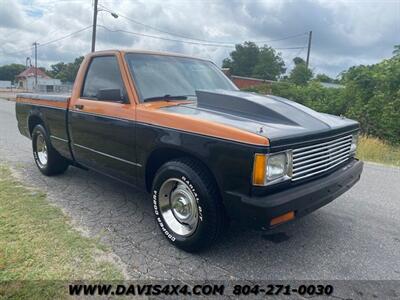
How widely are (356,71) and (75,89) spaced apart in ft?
36.8

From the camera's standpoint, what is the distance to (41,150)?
5.61 metres

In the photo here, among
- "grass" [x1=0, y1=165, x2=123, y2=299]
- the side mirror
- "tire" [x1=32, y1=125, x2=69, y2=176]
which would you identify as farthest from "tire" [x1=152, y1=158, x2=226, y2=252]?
"tire" [x1=32, y1=125, x2=69, y2=176]

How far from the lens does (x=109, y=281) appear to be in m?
2.74

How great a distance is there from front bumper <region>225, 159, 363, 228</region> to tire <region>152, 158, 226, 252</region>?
0.66ft

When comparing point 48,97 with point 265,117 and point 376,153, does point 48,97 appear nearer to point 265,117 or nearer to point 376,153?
point 265,117

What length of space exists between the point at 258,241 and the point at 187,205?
85 centimetres

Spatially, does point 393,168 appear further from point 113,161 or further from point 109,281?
point 109,281

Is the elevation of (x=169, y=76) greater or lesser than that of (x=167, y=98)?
greater

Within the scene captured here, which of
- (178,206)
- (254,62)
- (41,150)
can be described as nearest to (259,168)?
(178,206)

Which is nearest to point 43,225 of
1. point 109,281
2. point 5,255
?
point 5,255

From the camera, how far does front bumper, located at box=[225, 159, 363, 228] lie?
260 cm

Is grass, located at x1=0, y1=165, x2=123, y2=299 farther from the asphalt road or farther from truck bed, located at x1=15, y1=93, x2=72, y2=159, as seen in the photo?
truck bed, located at x1=15, y1=93, x2=72, y2=159

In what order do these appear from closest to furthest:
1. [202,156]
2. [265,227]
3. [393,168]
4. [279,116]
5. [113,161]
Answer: [265,227] < [202,156] < [279,116] < [113,161] < [393,168]

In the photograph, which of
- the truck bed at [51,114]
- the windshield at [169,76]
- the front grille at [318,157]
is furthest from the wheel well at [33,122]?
the front grille at [318,157]
